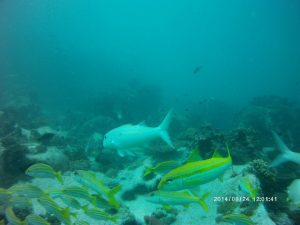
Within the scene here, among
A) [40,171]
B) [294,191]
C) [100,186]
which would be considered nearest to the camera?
[100,186]

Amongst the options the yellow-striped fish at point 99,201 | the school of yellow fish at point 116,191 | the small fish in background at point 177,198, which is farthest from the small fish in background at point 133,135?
the small fish in background at point 177,198

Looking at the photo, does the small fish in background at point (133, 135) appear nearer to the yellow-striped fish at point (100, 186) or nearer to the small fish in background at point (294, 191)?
the yellow-striped fish at point (100, 186)

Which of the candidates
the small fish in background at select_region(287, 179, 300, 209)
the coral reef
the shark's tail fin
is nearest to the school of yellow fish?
the coral reef

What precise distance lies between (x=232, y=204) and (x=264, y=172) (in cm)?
121

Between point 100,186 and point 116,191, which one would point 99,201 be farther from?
point 116,191

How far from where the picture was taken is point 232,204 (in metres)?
6.80

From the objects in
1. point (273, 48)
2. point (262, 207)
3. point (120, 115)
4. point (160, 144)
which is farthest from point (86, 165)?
point (273, 48)

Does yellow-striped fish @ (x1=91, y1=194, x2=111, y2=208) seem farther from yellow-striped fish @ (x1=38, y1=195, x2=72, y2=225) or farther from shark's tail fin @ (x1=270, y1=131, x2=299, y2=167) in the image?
shark's tail fin @ (x1=270, y1=131, x2=299, y2=167)

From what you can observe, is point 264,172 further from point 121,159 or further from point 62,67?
point 62,67

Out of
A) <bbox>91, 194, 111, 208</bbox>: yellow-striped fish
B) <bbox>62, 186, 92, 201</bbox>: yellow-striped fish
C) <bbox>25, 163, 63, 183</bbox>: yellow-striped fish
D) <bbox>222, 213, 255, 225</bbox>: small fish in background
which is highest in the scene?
<bbox>25, 163, 63, 183</bbox>: yellow-striped fish

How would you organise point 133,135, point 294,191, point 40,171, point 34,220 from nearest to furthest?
point 34,220 < point 40,171 < point 133,135 < point 294,191

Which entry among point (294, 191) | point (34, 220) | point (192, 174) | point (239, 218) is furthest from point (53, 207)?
point (294, 191)

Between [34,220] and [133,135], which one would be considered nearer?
[34,220]

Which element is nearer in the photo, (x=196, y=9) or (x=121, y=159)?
(x=121, y=159)
